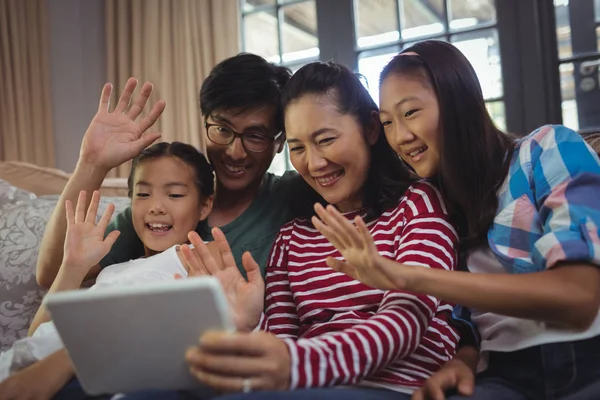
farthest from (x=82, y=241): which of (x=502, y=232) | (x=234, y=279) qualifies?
(x=502, y=232)

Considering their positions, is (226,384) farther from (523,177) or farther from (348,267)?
(523,177)

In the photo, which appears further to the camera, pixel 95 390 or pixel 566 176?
pixel 566 176

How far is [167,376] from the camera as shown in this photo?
88 centimetres

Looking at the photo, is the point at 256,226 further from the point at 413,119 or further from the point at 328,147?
the point at 413,119

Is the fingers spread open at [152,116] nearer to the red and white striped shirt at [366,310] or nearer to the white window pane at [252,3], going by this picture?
the red and white striped shirt at [366,310]

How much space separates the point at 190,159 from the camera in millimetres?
1606

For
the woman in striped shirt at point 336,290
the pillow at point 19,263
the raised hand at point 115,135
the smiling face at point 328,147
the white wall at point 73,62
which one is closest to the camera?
the woman in striped shirt at point 336,290

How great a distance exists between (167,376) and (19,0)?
3.11 metres

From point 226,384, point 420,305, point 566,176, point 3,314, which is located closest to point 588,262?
point 566,176

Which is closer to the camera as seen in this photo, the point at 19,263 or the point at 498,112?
the point at 19,263

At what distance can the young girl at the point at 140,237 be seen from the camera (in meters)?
1.17

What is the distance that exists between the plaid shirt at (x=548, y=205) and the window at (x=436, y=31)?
179 cm

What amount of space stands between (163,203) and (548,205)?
90cm

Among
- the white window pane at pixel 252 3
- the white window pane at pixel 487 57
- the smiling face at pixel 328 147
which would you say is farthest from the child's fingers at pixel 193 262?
the white window pane at pixel 252 3
